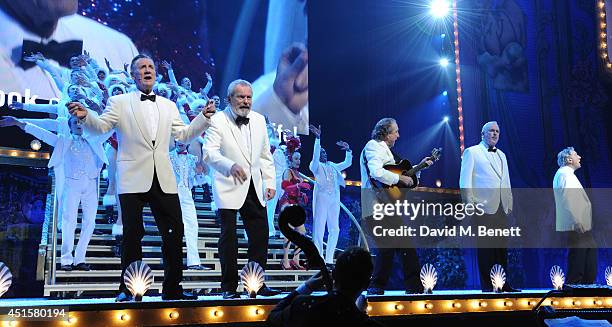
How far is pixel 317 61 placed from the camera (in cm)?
1193

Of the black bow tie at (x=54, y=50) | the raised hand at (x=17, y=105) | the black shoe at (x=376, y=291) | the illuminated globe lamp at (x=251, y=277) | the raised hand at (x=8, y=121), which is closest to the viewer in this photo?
the illuminated globe lamp at (x=251, y=277)

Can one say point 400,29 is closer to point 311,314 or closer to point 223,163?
point 223,163

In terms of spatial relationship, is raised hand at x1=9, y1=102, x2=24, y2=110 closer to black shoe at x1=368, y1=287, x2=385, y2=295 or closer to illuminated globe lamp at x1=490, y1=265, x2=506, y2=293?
black shoe at x1=368, y1=287, x2=385, y2=295

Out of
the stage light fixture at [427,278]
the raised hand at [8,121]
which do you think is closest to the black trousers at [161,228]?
the stage light fixture at [427,278]

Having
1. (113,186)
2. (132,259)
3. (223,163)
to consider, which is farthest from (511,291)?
(113,186)

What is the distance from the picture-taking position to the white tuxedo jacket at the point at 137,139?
468cm

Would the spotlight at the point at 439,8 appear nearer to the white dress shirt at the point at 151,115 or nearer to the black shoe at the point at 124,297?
the white dress shirt at the point at 151,115

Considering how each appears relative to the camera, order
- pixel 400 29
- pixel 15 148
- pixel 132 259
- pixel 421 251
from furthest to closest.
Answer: pixel 400 29, pixel 421 251, pixel 15 148, pixel 132 259

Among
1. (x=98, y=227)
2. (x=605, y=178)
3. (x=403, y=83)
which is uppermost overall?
(x=403, y=83)

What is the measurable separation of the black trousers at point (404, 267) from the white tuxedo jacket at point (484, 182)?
939mm

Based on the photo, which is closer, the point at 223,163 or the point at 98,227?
the point at 223,163

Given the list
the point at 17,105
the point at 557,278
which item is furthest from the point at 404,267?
the point at 17,105

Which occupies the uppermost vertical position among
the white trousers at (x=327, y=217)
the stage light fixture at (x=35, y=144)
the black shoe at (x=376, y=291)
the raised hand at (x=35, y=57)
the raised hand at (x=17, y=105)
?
the raised hand at (x=35, y=57)

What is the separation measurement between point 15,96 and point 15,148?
2.30 ft
